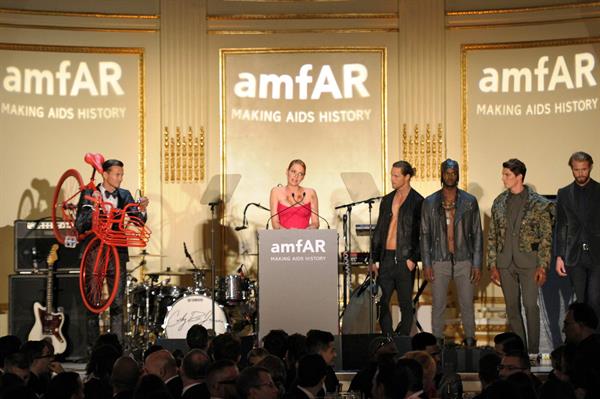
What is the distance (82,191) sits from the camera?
11117 mm

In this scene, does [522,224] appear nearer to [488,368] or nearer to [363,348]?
[363,348]

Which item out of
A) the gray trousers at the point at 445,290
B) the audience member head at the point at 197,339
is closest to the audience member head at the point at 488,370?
the audience member head at the point at 197,339

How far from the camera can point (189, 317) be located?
38.2 feet

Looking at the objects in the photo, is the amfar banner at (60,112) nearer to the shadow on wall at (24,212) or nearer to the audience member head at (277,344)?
the shadow on wall at (24,212)

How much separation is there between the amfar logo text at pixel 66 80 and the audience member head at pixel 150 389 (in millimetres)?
7945

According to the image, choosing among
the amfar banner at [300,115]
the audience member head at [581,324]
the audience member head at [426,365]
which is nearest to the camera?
the audience member head at [426,365]

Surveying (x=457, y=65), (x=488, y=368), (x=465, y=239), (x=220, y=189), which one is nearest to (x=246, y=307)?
(x=220, y=189)

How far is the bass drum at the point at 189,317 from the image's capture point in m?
11.6

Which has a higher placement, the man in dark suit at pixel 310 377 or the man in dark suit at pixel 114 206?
the man in dark suit at pixel 114 206

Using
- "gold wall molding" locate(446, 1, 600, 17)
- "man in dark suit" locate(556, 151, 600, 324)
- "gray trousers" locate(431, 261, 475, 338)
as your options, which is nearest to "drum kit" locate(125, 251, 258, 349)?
"gray trousers" locate(431, 261, 475, 338)

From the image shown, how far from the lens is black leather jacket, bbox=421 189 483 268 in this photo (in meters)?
10.6

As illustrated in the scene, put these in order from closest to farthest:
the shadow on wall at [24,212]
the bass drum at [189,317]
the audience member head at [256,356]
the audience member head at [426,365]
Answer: the audience member head at [426,365], the audience member head at [256,356], the bass drum at [189,317], the shadow on wall at [24,212]

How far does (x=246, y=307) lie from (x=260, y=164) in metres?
2.01

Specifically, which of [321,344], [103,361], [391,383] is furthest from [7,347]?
[391,383]
